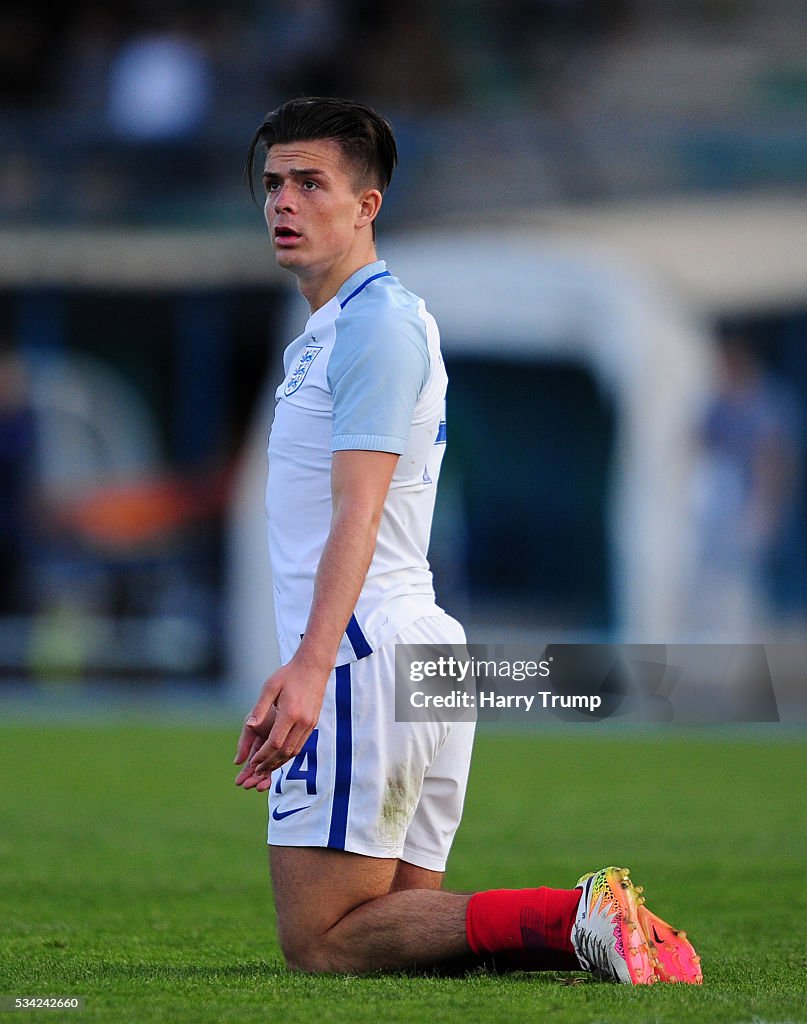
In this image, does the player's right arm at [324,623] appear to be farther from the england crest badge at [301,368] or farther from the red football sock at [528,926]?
the red football sock at [528,926]

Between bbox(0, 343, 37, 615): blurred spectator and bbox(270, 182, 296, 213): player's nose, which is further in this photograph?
bbox(0, 343, 37, 615): blurred spectator

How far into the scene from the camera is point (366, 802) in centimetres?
407

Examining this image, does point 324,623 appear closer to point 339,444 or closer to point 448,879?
point 339,444

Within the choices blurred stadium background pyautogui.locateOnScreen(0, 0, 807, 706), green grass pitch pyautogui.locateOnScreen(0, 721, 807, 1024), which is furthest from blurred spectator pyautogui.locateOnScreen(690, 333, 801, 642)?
green grass pitch pyautogui.locateOnScreen(0, 721, 807, 1024)

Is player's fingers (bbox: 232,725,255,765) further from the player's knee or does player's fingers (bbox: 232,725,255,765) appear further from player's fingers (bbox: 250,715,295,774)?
the player's knee

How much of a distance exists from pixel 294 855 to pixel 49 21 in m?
20.9

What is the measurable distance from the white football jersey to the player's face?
0.10 metres

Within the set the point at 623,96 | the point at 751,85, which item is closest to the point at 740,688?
the point at 751,85

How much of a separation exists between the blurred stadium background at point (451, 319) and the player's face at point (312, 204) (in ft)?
35.1

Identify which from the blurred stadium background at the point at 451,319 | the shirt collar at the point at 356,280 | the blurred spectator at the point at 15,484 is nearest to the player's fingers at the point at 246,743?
the shirt collar at the point at 356,280

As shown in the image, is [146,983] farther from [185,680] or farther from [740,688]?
[185,680]

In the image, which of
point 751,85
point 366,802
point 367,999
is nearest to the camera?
point 367,999

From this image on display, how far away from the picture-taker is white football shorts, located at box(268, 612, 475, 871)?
4.07 m

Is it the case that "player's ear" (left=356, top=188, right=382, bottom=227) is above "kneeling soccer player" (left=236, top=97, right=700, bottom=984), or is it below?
above
